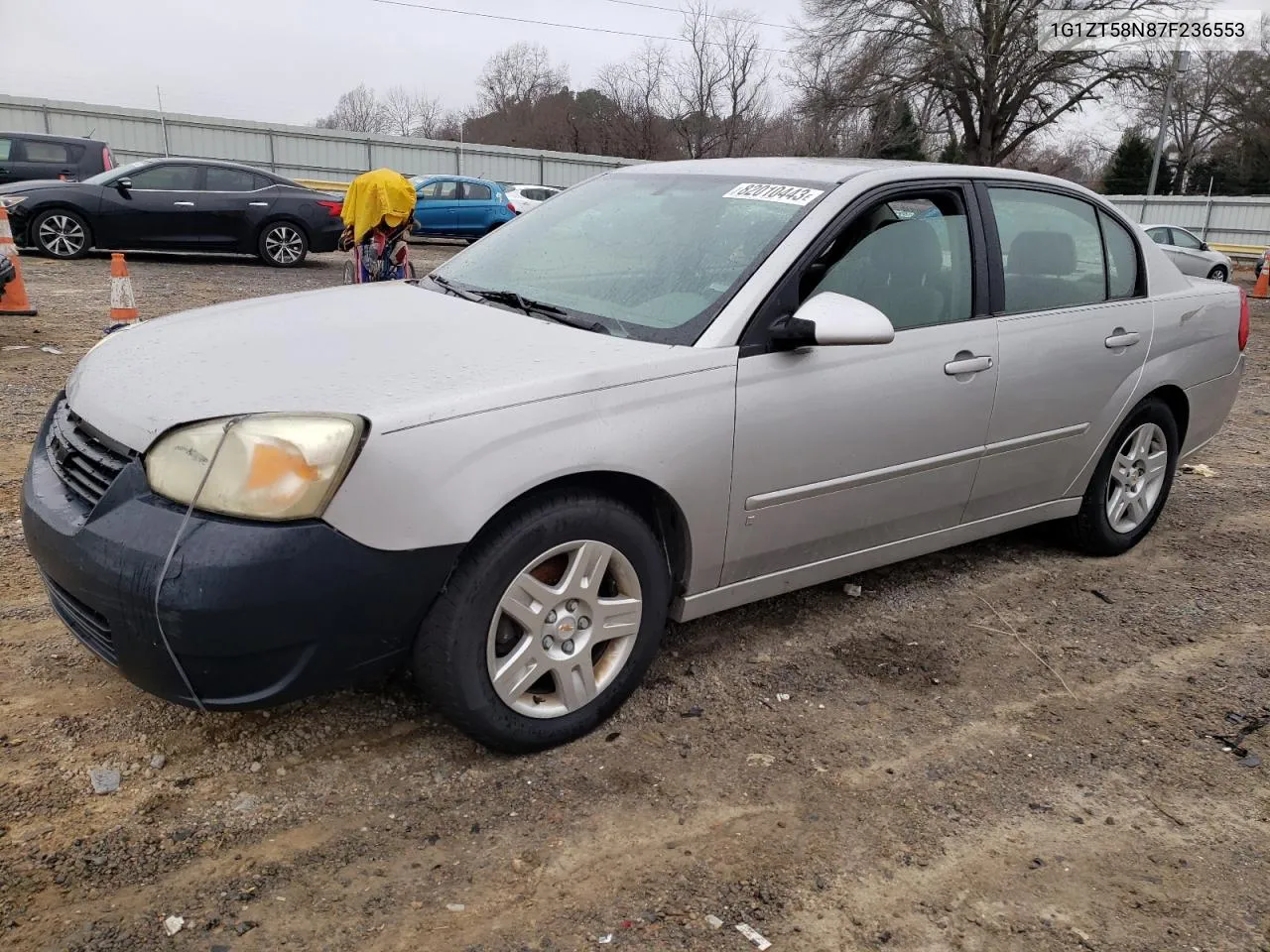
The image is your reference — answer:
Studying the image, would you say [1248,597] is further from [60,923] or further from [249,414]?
[60,923]

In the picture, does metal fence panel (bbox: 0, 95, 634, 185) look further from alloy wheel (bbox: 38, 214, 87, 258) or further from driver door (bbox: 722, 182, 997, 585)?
driver door (bbox: 722, 182, 997, 585)

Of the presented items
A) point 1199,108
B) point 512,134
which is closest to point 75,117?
point 512,134

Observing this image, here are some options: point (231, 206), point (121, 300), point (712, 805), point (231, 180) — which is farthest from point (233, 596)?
point (231, 180)

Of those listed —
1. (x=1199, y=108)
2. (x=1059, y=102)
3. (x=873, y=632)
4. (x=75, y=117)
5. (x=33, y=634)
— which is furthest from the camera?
(x=1199, y=108)

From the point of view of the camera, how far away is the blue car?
20.0m

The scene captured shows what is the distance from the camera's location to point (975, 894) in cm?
235

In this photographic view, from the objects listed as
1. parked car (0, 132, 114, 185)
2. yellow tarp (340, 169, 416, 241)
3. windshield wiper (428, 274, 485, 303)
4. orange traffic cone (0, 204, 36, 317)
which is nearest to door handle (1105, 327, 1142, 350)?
windshield wiper (428, 274, 485, 303)

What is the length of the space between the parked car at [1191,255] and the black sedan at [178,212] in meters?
15.8

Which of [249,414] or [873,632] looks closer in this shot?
[249,414]

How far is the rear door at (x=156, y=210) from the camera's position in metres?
13.1

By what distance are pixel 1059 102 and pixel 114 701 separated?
42.4 metres

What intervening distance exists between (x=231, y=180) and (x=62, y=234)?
7.61 ft

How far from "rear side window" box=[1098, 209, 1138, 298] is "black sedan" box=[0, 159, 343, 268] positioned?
12.5 m

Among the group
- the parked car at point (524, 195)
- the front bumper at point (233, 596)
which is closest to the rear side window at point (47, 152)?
the parked car at point (524, 195)
